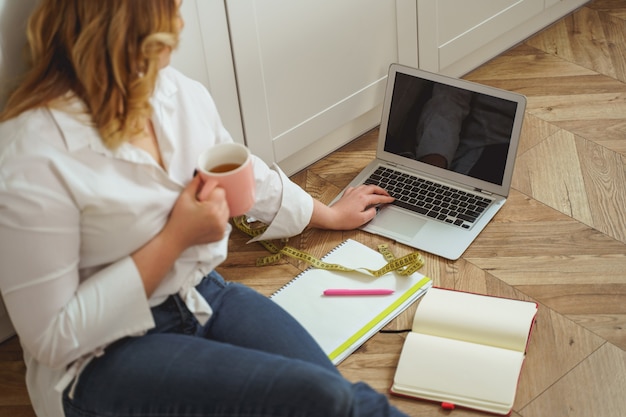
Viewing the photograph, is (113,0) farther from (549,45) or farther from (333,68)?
(549,45)

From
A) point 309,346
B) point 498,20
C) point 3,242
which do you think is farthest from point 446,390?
point 498,20

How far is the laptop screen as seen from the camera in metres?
2.14

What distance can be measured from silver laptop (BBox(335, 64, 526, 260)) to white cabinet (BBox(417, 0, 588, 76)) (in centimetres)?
29

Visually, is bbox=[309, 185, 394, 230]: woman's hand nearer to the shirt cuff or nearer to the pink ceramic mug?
the shirt cuff

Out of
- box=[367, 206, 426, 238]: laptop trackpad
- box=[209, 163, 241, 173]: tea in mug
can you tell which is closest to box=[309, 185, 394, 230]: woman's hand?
box=[367, 206, 426, 238]: laptop trackpad

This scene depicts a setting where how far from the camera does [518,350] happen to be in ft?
5.89

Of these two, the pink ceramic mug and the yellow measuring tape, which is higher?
the pink ceramic mug

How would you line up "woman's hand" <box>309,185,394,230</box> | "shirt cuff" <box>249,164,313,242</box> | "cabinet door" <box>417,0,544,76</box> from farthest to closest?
"cabinet door" <box>417,0,544,76</box>, "woman's hand" <box>309,185,394,230</box>, "shirt cuff" <box>249,164,313,242</box>

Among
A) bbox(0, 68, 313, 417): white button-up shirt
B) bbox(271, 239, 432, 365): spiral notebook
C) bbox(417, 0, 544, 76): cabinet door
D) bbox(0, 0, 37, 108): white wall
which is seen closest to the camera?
bbox(0, 68, 313, 417): white button-up shirt

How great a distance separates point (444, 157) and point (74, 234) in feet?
3.75

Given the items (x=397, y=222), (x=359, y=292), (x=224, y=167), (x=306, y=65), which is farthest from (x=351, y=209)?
(x=224, y=167)

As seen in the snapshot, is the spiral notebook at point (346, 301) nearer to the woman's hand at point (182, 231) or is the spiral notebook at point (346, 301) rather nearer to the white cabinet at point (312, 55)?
the white cabinet at point (312, 55)

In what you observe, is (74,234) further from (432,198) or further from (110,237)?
(432,198)

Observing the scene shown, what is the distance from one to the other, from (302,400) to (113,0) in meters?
0.68
